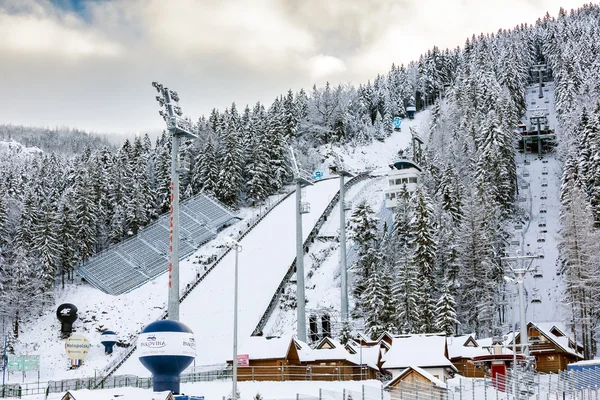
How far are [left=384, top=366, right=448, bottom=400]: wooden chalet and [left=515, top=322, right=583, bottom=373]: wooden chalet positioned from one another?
776 inches

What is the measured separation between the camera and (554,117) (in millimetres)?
131750

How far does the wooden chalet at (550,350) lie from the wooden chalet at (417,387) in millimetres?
19710

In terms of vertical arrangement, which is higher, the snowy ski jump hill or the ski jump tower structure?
the ski jump tower structure

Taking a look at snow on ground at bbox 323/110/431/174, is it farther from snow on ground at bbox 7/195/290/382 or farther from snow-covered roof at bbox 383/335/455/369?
snow-covered roof at bbox 383/335/455/369

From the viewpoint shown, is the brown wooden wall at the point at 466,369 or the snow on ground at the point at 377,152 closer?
the brown wooden wall at the point at 466,369

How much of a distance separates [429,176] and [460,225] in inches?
811

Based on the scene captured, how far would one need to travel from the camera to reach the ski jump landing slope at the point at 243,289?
6425 centimetres

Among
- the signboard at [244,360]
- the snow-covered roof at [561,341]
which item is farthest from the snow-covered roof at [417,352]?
the snow-covered roof at [561,341]

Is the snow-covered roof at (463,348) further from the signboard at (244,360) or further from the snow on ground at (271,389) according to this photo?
the signboard at (244,360)

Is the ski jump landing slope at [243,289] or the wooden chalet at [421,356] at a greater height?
the ski jump landing slope at [243,289]

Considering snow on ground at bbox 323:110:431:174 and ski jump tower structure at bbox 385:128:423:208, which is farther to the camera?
snow on ground at bbox 323:110:431:174

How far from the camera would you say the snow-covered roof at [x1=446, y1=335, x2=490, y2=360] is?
53406 mm

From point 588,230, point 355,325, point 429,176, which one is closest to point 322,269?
point 355,325

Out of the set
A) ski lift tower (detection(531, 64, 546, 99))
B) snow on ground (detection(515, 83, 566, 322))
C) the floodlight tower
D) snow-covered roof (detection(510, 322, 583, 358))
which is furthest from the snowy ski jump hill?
ski lift tower (detection(531, 64, 546, 99))
